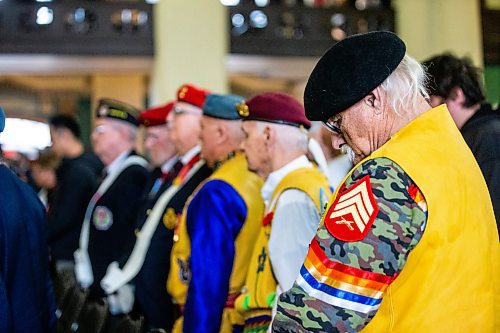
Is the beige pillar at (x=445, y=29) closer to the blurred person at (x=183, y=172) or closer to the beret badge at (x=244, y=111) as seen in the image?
the blurred person at (x=183, y=172)

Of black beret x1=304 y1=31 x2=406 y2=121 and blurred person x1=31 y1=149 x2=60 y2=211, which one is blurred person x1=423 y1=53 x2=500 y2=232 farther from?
blurred person x1=31 y1=149 x2=60 y2=211

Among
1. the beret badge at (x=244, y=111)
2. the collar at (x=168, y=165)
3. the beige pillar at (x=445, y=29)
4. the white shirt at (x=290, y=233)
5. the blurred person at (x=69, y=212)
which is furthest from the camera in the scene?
the beige pillar at (x=445, y=29)

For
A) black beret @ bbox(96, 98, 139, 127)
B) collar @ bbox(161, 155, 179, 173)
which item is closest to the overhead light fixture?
black beret @ bbox(96, 98, 139, 127)

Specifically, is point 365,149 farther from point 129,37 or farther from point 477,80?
point 129,37

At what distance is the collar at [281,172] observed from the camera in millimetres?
2504

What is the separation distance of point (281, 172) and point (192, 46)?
7.12m

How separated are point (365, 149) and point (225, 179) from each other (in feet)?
4.27

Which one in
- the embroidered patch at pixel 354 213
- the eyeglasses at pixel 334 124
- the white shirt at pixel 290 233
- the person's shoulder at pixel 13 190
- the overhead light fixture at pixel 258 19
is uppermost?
the overhead light fixture at pixel 258 19

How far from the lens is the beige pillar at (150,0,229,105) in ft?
30.6

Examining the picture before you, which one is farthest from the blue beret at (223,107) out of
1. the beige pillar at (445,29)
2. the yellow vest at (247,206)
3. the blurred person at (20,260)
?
the beige pillar at (445,29)

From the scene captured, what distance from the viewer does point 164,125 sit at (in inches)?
182

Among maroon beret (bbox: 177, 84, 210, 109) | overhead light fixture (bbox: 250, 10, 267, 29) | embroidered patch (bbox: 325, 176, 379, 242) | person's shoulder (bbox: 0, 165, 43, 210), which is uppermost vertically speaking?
overhead light fixture (bbox: 250, 10, 267, 29)

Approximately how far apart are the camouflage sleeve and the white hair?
17cm

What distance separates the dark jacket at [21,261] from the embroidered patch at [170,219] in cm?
77
